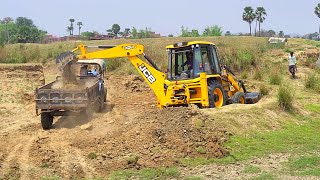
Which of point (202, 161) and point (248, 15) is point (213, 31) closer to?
point (248, 15)

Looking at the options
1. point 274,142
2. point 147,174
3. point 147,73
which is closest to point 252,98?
point 147,73

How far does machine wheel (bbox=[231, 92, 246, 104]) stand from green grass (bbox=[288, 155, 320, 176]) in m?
5.25

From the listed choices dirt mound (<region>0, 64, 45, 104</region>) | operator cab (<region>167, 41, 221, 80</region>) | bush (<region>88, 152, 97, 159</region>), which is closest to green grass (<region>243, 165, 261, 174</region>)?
bush (<region>88, 152, 97, 159</region>)

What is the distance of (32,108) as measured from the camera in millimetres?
18391

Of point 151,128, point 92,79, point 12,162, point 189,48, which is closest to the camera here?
Answer: point 12,162

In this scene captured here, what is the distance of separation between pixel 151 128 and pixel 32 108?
7.98 metres

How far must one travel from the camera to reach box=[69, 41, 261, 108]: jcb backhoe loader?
14.3 meters

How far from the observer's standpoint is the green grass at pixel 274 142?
10820 millimetres

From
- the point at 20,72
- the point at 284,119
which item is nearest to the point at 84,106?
the point at 284,119

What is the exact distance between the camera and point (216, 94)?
1490 centimetres

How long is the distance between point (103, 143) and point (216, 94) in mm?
4788

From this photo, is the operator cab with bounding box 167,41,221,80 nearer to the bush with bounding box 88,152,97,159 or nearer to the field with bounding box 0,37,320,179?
the field with bounding box 0,37,320,179

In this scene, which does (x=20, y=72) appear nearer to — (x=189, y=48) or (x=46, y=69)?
(x=46, y=69)

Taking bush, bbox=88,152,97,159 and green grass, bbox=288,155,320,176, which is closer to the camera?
green grass, bbox=288,155,320,176
